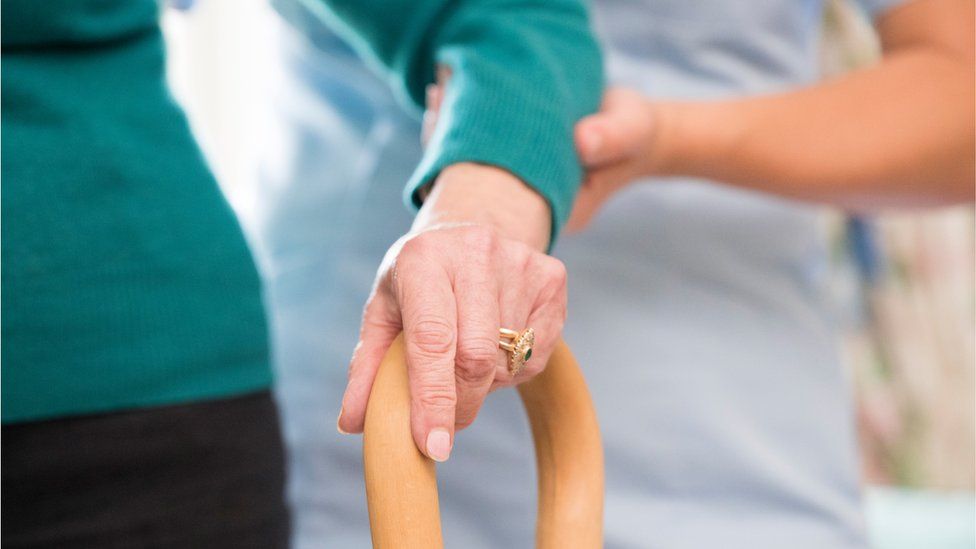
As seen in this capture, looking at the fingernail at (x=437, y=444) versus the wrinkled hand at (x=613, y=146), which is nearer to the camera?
the fingernail at (x=437, y=444)

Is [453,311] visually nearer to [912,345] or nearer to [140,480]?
[140,480]

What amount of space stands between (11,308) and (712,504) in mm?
460

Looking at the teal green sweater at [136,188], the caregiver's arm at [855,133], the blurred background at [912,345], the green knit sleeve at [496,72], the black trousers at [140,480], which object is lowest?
the black trousers at [140,480]

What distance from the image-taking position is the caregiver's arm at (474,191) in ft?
1.06

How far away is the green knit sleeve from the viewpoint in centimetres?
42

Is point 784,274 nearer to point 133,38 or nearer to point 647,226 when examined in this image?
point 647,226

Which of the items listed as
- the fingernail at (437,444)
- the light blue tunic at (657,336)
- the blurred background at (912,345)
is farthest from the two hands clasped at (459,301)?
the blurred background at (912,345)

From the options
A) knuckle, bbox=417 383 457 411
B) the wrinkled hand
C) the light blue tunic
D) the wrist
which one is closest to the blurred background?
the light blue tunic

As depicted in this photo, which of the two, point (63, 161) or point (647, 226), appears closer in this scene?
point (63, 161)

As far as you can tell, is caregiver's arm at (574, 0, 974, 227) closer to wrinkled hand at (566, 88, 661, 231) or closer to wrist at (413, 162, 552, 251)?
wrinkled hand at (566, 88, 661, 231)

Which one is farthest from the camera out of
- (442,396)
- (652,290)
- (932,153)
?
(652,290)

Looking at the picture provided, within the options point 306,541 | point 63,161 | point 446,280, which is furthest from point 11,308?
point 306,541

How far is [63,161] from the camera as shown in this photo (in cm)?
44

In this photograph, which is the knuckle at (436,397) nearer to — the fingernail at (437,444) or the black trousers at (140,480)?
the fingernail at (437,444)
